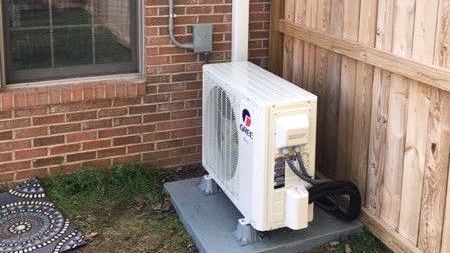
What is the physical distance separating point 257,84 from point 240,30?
0.91 meters

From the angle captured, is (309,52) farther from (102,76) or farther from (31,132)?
(31,132)

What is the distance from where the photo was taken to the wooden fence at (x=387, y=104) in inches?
121

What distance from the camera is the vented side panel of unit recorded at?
11.8 ft

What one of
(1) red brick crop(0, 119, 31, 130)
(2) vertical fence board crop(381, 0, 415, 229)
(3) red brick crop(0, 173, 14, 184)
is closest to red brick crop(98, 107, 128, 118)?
(1) red brick crop(0, 119, 31, 130)

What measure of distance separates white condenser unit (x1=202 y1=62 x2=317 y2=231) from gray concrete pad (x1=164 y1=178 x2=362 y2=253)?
0.46 ft

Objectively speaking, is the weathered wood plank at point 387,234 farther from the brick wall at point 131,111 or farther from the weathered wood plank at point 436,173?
the brick wall at point 131,111

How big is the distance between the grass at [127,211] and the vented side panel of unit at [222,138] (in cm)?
41

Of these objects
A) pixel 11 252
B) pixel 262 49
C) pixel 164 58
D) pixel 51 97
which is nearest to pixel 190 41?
pixel 164 58

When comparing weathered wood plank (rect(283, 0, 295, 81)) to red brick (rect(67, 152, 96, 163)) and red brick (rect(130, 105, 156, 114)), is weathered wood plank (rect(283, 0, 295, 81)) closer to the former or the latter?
red brick (rect(130, 105, 156, 114))

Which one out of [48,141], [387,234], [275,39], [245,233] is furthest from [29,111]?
[387,234]

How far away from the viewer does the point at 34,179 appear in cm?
421

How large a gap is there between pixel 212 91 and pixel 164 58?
0.65 m

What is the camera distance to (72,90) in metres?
4.14

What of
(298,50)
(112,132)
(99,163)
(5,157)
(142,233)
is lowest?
(142,233)
